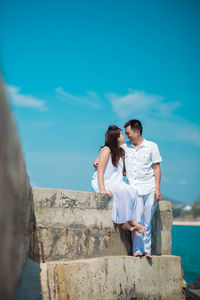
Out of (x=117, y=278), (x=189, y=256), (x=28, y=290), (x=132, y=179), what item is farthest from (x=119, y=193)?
(x=189, y=256)

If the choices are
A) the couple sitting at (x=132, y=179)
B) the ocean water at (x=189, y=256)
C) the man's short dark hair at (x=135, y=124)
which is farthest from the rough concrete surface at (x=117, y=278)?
the ocean water at (x=189, y=256)

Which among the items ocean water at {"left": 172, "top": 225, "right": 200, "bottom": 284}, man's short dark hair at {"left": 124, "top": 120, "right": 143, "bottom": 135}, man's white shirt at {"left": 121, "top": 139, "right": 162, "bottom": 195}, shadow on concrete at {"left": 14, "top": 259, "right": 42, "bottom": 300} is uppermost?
man's short dark hair at {"left": 124, "top": 120, "right": 143, "bottom": 135}

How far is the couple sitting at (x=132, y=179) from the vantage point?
5.11 meters

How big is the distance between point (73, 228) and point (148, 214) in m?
1.40

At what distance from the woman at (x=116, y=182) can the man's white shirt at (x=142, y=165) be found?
0.51ft

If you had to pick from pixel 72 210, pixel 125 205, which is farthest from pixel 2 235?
pixel 125 205

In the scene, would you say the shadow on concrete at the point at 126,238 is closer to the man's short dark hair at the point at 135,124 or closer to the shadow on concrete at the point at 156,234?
the shadow on concrete at the point at 156,234

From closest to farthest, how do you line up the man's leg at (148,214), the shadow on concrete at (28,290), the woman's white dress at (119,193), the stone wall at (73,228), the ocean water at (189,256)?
1. the shadow on concrete at (28,290)
2. the stone wall at (73,228)
3. the woman's white dress at (119,193)
4. the man's leg at (148,214)
5. the ocean water at (189,256)

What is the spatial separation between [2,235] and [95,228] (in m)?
3.66

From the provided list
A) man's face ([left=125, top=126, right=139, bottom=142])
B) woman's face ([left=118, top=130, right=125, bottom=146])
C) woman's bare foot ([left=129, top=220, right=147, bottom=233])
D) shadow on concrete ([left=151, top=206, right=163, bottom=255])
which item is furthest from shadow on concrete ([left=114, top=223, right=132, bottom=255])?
man's face ([left=125, top=126, right=139, bottom=142])

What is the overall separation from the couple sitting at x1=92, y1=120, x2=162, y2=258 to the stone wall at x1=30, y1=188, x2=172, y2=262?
0.17 m

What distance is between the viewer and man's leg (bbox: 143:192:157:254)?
528cm

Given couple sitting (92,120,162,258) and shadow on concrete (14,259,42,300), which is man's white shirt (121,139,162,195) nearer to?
couple sitting (92,120,162,258)

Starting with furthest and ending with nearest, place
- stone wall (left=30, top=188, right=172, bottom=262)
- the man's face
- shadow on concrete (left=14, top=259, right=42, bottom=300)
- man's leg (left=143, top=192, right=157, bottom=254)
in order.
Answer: the man's face < man's leg (left=143, top=192, right=157, bottom=254) < stone wall (left=30, top=188, right=172, bottom=262) < shadow on concrete (left=14, top=259, right=42, bottom=300)
